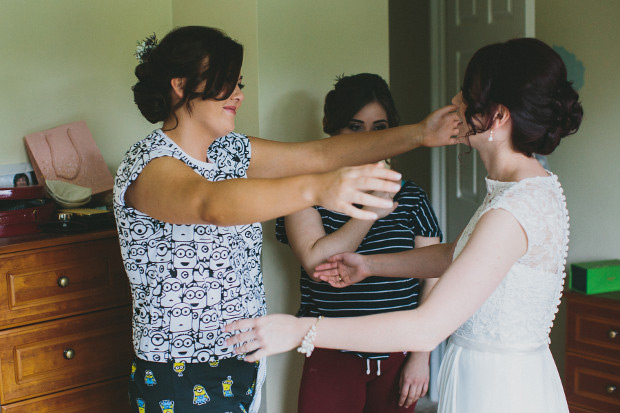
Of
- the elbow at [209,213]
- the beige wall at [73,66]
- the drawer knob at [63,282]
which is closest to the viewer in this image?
the elbow at [209,213]

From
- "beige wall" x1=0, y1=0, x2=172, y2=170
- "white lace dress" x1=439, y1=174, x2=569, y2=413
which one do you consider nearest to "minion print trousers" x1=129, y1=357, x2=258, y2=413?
"white lace dress" x1=439, y1=174, x2=569, y2=413

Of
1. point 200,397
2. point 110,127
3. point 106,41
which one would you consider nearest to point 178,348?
point 200,397

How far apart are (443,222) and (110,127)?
176 centimetres

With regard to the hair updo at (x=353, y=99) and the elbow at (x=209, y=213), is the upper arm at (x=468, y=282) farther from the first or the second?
the hair updo at (x=353, y=99)

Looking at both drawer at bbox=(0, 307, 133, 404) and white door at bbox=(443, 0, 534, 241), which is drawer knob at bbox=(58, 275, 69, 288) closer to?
drawer at bbox=(0, 307, 133, 404)

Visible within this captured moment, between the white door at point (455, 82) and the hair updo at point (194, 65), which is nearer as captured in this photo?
the hair updo at point (194, 65)

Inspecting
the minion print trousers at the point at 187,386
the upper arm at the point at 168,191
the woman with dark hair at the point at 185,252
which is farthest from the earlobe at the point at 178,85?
the minion print trousers at the point at 187,386

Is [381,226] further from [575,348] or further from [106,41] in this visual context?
[106,41]

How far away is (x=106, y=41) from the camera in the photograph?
2.77 m

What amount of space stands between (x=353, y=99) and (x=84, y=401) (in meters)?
1.39

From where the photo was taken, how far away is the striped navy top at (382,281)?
6.40 ft

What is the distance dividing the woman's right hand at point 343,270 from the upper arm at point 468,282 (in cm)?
49

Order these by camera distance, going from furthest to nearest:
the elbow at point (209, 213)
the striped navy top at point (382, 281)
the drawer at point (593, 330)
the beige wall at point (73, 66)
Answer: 1. the drawer at point (593, 330)
2. the beige wall at point (73, 66)
3. the striped navy top at point (382, 281)
4. the elbow at point (209, 213)

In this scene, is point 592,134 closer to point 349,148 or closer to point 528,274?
point 349,148
